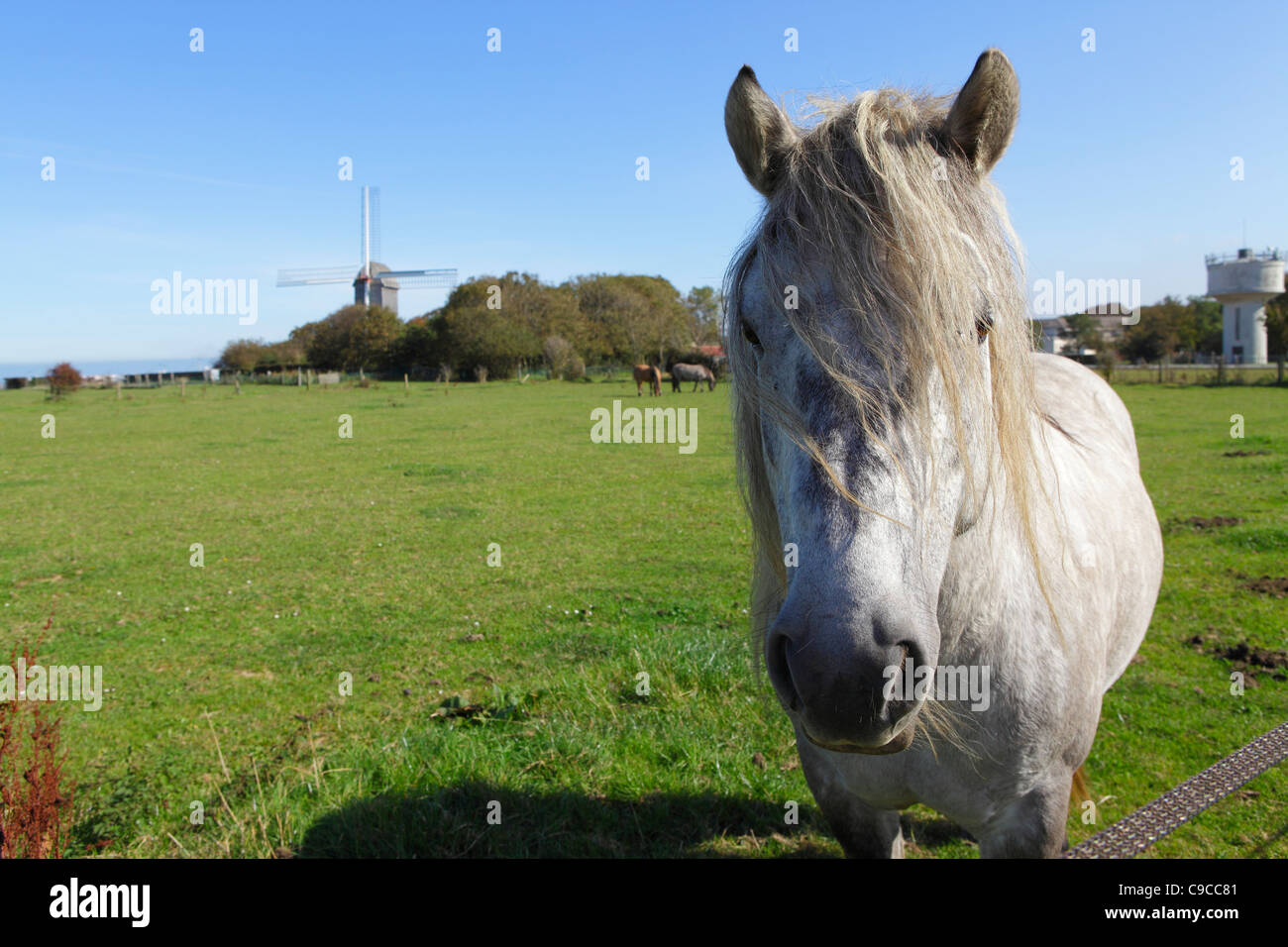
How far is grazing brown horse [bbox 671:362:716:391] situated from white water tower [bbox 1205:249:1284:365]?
148ft

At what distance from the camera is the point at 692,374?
1484 inches

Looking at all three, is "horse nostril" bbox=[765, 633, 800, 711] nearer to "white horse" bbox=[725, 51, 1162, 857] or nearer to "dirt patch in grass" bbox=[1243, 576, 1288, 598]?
"white horse" bbox=[725, 51, 1162, 857]

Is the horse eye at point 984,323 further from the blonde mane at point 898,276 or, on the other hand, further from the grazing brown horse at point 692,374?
the grazing brown horse at point 692,374

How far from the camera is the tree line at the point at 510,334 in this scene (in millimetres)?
52969

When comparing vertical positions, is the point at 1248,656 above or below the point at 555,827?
above

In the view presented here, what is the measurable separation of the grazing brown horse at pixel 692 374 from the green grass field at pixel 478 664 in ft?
78.1

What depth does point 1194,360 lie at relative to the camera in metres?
58.4

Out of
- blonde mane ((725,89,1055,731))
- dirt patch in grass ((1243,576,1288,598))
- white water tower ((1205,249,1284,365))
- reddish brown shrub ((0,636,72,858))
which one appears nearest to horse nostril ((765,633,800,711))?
blonde mane ((725,89,1055,731))

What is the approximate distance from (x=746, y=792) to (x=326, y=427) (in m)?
20.6

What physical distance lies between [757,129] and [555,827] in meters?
Answer: 3.05

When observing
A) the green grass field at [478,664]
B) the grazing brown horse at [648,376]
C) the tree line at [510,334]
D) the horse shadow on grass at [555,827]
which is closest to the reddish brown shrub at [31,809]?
the green grass field at [478,664]

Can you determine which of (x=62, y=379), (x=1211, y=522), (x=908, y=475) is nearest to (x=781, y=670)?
(x=908, y=475)

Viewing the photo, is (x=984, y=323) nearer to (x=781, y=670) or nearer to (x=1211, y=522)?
(x=781, y=670)
